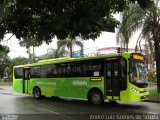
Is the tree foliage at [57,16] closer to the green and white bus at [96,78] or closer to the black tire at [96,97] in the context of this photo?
the green and white bus at [96,78]

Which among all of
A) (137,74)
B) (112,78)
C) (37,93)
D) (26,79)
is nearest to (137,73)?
(137,74)

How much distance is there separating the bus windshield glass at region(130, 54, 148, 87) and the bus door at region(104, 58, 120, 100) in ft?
2.40

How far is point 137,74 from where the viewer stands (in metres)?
16.6

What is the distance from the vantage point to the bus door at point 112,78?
16.6m

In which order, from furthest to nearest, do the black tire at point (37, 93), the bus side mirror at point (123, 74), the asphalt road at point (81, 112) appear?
1. the black tire at point (37, 93)
2. the bus side mirror at point (123, 74)
3. the asphalt road at point (81, 112)

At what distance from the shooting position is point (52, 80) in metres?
21.4

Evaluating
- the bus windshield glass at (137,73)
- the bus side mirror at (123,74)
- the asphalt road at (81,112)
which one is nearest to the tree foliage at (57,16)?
the asphalt road at (81,112)

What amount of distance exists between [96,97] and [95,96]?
0.34ft

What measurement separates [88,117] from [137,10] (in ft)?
35.0

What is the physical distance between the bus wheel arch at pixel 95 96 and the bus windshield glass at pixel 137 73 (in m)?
2.15

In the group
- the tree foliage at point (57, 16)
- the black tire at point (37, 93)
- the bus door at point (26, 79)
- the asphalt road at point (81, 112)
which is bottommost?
the asphalt road at point (81, 112)

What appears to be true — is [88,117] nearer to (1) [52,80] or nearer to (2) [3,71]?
(1) [52,80]

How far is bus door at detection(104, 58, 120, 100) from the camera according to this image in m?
16.6

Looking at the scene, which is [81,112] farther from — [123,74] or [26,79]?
[26,79]
